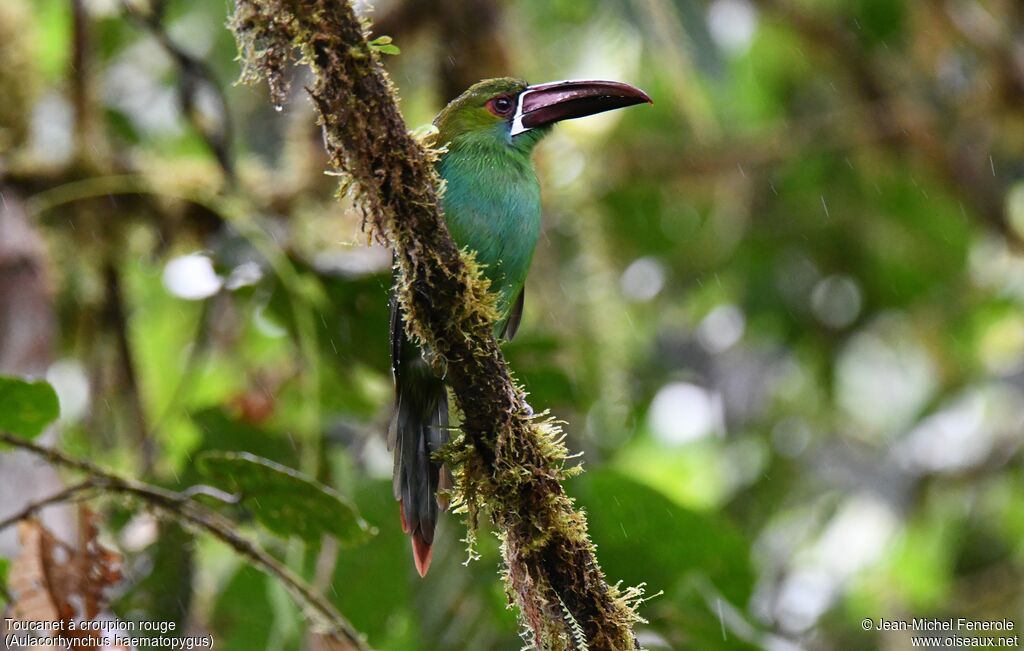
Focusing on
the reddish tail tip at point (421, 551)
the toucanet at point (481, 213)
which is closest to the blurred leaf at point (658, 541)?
the toucanet at point (481, 213)

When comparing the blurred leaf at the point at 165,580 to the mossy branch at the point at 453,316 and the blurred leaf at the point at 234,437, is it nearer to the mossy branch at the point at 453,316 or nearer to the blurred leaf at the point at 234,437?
the blurred leaf at the point at 234,437

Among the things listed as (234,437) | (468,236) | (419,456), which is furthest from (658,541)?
(234,437)

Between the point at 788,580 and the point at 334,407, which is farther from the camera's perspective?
the point at 788,580

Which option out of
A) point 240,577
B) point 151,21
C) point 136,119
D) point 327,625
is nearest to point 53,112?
point 136,119

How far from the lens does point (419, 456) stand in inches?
113

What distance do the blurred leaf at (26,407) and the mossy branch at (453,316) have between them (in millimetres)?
750

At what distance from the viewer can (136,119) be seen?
5527 millimetres

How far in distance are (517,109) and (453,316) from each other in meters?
1.33

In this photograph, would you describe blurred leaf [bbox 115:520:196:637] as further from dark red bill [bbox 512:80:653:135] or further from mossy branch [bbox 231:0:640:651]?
dark red bill [bbox 512:80:653:135]

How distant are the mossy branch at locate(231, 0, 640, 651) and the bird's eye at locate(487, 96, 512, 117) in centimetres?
117

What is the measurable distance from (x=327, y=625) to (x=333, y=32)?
1.25m

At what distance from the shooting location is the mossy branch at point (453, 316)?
6.29 feet

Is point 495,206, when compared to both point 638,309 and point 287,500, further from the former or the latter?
point 638,309

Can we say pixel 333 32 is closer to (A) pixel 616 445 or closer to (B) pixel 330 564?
(B) pixel 330 564
